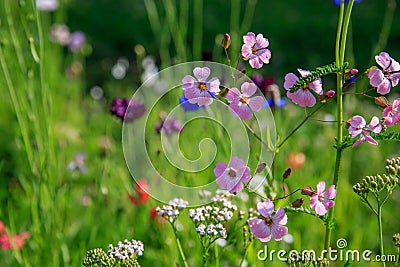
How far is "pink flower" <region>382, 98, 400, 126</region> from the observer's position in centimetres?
95

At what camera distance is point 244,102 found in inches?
38.0

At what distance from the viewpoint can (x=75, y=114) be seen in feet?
9.55

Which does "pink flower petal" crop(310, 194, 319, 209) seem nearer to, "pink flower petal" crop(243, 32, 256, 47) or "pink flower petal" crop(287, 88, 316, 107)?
"pink flower petal" crop(287, 88, 316, 107)

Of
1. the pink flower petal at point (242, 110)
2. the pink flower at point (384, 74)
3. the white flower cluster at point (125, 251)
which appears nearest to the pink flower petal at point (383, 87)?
the pink flower at point (384, 74)

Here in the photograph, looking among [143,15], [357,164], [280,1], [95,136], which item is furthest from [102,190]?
[280,1]

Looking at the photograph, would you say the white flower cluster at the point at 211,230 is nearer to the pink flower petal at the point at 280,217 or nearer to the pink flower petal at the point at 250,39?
the pink flower petal at the point at 280,217

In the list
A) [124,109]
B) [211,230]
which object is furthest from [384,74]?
[124,109]

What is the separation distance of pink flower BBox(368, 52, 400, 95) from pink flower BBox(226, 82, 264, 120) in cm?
18

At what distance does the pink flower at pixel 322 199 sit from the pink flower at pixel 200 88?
22 cm

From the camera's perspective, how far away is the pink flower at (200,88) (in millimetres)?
945

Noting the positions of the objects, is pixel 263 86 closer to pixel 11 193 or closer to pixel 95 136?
pixel 11 193

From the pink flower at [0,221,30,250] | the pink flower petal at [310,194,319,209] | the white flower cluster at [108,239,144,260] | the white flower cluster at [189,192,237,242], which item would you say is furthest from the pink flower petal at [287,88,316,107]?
the pink flower at [0,221,30,250]

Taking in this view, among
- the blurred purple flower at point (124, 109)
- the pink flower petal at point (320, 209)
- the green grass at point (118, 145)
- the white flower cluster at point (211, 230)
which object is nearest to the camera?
the pink flower petal at point (320, 209)

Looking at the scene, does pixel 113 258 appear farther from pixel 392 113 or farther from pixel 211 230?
pixel 392 113
